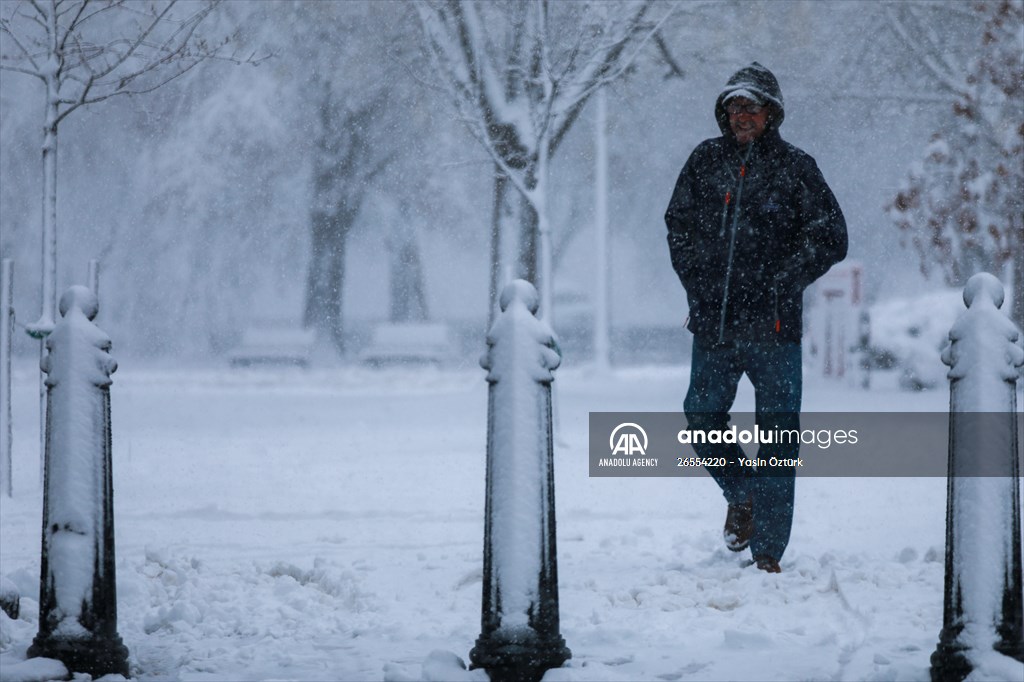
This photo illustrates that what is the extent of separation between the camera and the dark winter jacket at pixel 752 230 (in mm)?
5066

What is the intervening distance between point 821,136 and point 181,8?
9887 mm

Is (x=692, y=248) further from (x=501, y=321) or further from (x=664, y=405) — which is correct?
(x=664, y=405)

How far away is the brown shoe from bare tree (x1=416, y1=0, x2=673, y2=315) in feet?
17.8

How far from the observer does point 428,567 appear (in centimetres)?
550

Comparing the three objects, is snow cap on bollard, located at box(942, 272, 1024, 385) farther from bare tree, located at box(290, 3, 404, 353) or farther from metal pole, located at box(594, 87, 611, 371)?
bare tree, located at box(290, 3, 404, 353)

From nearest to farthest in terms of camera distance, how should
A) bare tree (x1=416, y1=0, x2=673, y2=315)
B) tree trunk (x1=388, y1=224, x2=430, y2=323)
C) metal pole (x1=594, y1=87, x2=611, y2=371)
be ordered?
bare tree (x1=416, y1=0, x2=673, y2=315) < metal pole (x1=594, y1=87, x2=611, y2=371) < tree trunk (x1=388, y1=224, x2=430, y2=323)

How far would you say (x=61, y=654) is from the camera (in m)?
3.50

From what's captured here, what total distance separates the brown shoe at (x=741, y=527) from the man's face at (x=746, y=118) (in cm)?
151

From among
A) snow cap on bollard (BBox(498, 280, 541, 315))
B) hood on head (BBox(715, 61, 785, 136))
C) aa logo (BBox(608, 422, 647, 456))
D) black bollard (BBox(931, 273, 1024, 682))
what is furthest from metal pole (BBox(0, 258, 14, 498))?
black bollard (BBox(931, 273, 1024, 682))

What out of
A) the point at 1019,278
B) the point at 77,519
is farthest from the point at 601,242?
the point at 77,519

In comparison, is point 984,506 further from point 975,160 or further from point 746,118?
point 975,160

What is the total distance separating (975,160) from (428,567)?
33.4 feet

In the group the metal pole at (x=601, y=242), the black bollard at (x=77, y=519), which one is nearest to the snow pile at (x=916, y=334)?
the metal pole at (x=601, y=242)

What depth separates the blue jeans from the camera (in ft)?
16.8
